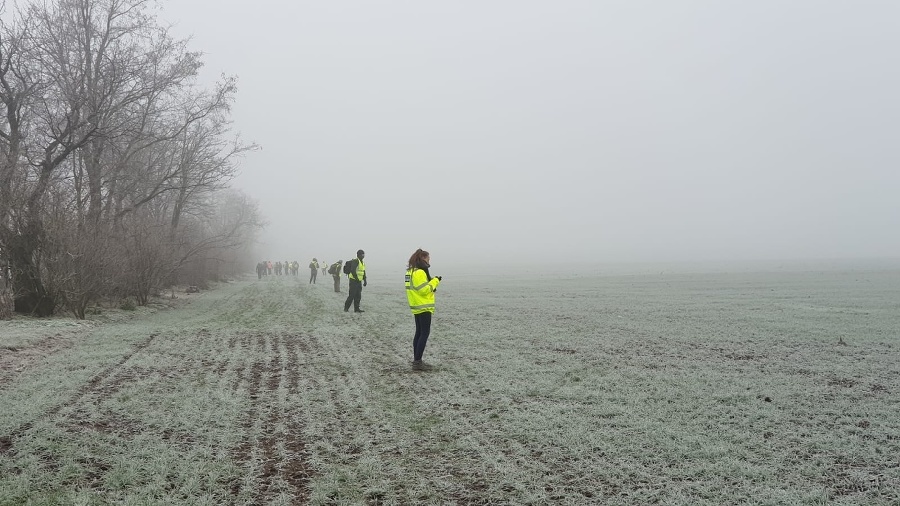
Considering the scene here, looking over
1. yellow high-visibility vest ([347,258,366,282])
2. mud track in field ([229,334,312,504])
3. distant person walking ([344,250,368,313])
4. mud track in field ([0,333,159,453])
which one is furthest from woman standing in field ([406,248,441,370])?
yellow high-visibility vest ([347,258,366,282])

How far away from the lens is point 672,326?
47.6 feet

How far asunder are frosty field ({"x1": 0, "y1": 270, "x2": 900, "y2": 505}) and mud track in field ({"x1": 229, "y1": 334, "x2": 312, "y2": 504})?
0.09 feet

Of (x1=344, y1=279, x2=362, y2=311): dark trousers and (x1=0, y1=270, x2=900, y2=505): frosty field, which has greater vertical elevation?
(x1=344, y1=279, x2=362, y2=311): dark trousers

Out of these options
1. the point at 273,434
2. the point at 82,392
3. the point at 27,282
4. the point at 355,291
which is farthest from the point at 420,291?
the point at 27,282

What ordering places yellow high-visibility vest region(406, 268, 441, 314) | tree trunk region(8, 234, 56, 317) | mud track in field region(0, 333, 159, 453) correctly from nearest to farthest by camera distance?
mud track in field region(0, 333, 159, 453)
yellow high-visibility vest region(406, 268, 441, 314)
tree trunk region(8, 234, 56, 317)

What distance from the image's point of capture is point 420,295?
883cm

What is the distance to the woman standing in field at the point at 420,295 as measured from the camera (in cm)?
883

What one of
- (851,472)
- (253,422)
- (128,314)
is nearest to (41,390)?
(253,422)

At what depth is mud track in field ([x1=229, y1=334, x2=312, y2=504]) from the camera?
4.35m

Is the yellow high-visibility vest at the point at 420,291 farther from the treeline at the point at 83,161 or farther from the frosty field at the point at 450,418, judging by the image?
the treeline at the point at 83,161

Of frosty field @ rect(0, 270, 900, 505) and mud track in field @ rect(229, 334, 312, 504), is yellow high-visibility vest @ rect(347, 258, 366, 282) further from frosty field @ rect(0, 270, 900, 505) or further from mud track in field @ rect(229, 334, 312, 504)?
mud track in field @ rect(229, 334, 312, 504)

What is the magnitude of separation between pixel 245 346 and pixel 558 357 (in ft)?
21.0

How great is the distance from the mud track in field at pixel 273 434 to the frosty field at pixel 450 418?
0.03 meters

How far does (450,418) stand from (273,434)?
194cm
